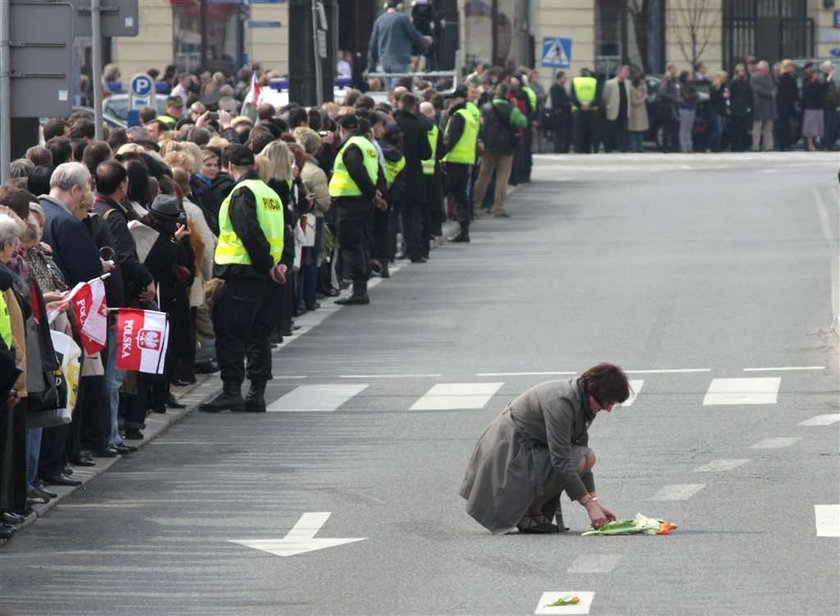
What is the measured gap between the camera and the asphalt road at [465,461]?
34.2 ft

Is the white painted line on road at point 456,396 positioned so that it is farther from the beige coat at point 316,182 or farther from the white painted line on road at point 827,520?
the white painted line on road at point 827,520

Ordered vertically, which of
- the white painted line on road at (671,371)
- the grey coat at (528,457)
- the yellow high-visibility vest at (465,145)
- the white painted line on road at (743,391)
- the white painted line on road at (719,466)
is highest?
the yellow high-visibility vest at (465,145)

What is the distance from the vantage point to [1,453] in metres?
11.8

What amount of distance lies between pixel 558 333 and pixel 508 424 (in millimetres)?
9063

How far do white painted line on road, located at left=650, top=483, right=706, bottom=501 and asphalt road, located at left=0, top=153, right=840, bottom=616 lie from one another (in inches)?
1.1

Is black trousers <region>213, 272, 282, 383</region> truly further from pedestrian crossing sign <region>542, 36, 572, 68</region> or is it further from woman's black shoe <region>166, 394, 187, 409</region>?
pedestrian crossing sign <region>542, 36, 572, 68</region>

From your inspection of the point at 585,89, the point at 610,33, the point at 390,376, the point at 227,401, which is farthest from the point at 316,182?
the point at 610,33

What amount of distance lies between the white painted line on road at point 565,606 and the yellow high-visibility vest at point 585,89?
39.9m

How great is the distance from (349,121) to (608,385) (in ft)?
40.0

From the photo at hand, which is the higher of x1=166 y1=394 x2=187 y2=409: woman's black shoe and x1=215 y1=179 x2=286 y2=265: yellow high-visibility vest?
x1=215 y1=179 x2=286 y2=265: yellow high-visibility vest

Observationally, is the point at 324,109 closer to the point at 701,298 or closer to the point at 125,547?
the point at 701,298

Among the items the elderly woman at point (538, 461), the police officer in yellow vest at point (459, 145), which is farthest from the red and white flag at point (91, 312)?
the police officer in yellow vest at point (459, 145)

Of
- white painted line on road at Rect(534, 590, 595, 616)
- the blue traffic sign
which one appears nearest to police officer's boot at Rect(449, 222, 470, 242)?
the blue traffic sign

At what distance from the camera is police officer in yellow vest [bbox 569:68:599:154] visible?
49656 millimetres
